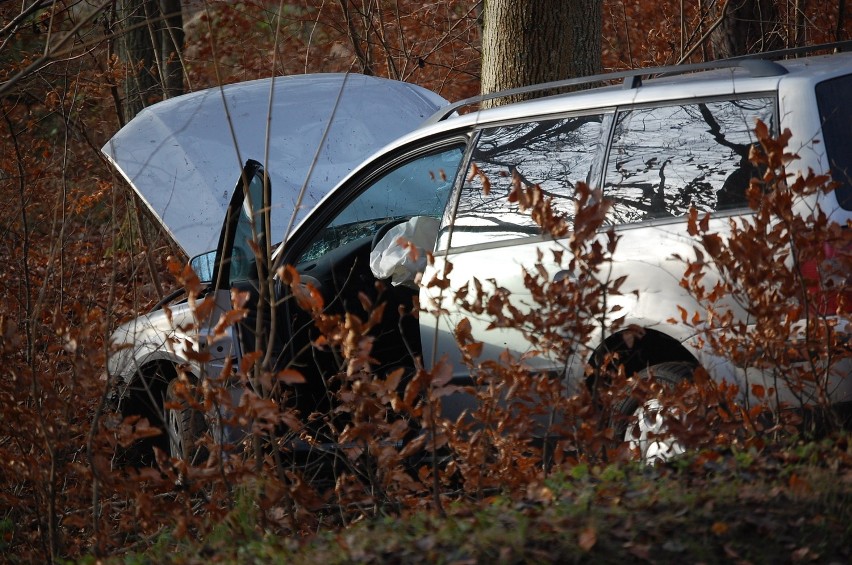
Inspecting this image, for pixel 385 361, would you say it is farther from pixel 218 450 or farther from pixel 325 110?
pixel 325 110

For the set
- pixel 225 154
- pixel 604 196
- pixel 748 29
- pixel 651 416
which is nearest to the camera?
pixel 651 416

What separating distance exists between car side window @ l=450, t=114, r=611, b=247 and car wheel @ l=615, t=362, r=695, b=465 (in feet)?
2.50

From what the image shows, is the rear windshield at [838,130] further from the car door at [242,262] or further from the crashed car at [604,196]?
the car door at [242,262]

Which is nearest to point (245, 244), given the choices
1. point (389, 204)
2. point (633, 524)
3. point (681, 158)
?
point (389, 204)

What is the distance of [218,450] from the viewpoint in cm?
373

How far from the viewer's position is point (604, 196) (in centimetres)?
416

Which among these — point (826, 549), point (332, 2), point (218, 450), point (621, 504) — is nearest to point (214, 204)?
point (218, 450)

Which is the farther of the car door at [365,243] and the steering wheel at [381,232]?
the steering wheel at [381,232]

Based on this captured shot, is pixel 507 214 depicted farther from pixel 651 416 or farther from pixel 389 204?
pixel 651 416

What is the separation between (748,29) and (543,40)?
4241mm

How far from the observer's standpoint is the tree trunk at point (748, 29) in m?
9.99

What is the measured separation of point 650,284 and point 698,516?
3.79 feet

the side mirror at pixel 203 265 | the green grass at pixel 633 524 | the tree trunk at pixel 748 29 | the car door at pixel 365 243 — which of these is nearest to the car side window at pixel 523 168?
the car door at pixel 365 243

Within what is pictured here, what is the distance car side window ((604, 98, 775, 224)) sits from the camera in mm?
3898
